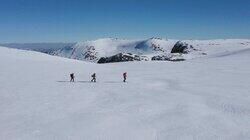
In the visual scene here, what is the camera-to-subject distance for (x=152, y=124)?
1980 cm

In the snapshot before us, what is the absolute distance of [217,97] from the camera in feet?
89.9

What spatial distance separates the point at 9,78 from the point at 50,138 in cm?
2643

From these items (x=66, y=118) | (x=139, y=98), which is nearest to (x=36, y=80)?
(x=139, y=98)

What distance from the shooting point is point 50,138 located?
691 inches

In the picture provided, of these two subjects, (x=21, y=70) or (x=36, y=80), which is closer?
(x=36, y=80)

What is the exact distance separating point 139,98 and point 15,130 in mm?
10929

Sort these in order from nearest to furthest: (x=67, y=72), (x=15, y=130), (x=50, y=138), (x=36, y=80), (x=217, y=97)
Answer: (x=50, y=138) < (x=15, y=130) < (x=217, y=97) < (x=36, y=80) < (x=67, y=72)

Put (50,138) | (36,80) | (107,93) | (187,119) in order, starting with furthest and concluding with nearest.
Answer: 1. (36,80)
2. (107,93)
3. (187,119)
4. (50,138)

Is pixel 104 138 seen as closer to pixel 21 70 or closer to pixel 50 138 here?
pixel 50 138

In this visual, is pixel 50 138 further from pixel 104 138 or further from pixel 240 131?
pixel 240 131

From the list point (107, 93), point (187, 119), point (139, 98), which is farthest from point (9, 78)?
point (187, 119)

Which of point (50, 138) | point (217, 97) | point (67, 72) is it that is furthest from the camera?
point (67, 72)

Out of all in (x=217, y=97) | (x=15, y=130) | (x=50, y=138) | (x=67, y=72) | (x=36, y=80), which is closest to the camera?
(x=50, y=138)

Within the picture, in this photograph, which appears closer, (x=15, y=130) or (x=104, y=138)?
A: (x=104, y=138)
